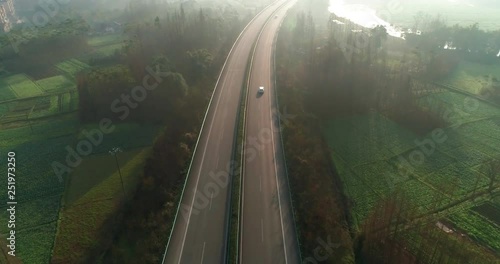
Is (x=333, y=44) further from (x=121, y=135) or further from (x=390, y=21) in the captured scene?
(x=390, y=21)

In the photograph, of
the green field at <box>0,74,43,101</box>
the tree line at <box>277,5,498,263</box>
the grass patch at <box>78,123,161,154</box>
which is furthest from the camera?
the green field at <box>0,74,43,101</box>

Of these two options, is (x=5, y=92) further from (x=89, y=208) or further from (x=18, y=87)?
(x=89, y=208)

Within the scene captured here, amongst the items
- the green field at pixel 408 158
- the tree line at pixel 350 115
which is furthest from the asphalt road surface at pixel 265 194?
the green field at pixel 408 158

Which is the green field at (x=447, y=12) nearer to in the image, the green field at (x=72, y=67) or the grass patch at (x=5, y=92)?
the green field at (x=72, y=67)

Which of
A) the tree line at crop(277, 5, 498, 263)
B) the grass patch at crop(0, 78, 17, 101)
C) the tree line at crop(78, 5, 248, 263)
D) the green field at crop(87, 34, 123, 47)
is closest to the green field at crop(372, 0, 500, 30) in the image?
the tree line at crop(277, 5, 498, 263)

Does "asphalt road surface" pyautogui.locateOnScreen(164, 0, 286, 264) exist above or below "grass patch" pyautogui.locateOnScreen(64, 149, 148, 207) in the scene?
above

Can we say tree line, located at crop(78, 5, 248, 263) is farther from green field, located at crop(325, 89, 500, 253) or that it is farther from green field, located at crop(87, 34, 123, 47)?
green field, located at crop(325, 89, 500, 253)

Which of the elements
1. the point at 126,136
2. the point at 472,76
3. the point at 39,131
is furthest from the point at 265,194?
the point at 472,76
